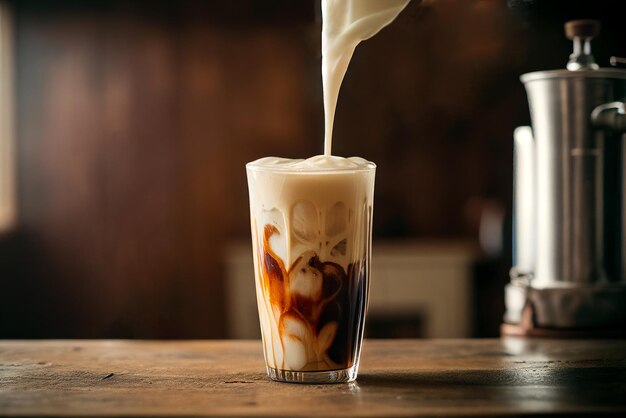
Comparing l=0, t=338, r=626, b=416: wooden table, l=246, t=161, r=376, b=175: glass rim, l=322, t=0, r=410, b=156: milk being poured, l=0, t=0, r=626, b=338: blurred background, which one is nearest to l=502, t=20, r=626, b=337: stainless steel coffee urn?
l=0, t=338, r=626, b=416: wooden table

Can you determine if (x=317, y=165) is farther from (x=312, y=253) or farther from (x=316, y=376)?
(x=316, y=376)

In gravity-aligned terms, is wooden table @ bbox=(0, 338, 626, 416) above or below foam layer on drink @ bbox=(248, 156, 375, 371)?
below

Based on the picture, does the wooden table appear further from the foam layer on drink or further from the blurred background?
the blurred background

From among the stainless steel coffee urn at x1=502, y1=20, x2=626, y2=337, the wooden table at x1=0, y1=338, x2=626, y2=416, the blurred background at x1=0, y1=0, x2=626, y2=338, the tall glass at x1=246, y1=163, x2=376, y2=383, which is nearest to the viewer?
the wooden table at x1=0, y1=338, x2=626, y2=416

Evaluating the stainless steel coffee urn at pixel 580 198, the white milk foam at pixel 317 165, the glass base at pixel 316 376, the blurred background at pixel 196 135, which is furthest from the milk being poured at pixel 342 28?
the blurred background at pixel 196 135

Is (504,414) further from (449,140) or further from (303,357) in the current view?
(449,140)

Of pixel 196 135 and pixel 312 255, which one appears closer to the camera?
pixel 312 255

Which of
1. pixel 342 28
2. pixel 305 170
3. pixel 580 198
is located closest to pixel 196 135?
pixel 580 198
